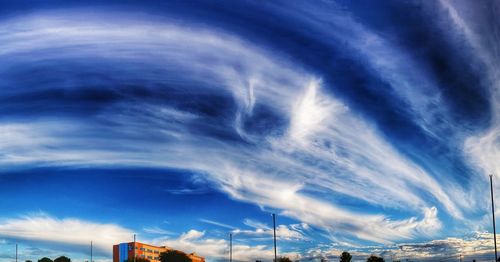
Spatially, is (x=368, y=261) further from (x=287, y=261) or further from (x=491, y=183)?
(x=491, y=183)

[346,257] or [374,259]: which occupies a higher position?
[346,257]

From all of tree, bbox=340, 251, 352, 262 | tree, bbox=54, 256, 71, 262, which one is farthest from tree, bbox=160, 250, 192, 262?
tree, bbox=340, 251, 352, 262

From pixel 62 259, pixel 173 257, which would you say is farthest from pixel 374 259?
pixel 62 259

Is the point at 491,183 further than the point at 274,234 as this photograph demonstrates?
No

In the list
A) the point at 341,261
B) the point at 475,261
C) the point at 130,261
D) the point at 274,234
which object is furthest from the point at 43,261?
the point at 475,261

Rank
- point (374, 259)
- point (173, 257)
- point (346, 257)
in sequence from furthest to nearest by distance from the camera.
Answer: point (173, 257) < point (374, 259) < point (346, 257)

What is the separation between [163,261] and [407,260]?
257ft

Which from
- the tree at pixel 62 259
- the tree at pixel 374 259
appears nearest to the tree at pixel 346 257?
the tree at pixel 374 259

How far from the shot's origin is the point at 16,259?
15038 cm

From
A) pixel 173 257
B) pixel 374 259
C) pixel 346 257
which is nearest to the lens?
pixel 346 257

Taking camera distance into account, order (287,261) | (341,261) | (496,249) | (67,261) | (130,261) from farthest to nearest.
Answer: (67,261)
(130,261)
(341,261)
(287,261)
(496,249)

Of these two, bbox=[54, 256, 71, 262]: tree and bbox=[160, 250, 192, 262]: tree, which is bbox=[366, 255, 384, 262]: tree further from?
bbox=[54, 256, 71, 262]: tree

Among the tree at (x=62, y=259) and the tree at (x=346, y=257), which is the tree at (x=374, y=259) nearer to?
the tree at (x=346, y=257)

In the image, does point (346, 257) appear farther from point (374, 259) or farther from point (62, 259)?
point (62, 259)
